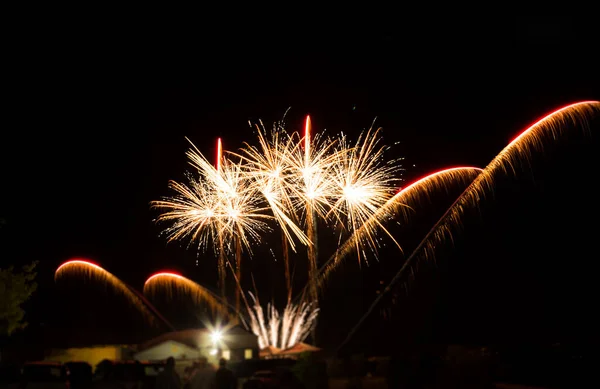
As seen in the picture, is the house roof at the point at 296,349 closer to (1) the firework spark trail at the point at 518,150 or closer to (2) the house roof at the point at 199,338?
(2) the house roof at the point at 199,338

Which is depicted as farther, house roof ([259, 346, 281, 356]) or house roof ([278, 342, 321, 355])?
house roof ([259, 346, 281, 356])

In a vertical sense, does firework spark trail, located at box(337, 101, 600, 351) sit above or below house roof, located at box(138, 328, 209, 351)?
above

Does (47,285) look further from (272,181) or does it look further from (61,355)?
(272,181)

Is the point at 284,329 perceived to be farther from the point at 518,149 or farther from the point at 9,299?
the point at 518,149

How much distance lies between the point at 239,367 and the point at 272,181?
24.4 ft

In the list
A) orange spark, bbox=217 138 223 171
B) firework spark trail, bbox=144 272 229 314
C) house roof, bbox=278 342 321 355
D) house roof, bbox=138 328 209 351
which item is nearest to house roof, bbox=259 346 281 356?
house roof, bbox=278 342 321 355

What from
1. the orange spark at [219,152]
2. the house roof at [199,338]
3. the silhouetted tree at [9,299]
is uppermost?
the orange spark at [219,152]

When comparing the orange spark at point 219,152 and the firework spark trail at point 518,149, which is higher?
the orange spark at point 219,152

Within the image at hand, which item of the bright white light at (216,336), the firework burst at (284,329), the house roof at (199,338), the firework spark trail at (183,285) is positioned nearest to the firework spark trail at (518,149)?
the house roof at (199,338)

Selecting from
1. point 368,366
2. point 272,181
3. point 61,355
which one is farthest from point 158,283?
point 272,181

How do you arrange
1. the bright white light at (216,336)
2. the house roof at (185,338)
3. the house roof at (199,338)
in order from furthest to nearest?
1. the house roof at (185,338)
2. the bright white light at (216,336)
3. the house roof at (199,338)

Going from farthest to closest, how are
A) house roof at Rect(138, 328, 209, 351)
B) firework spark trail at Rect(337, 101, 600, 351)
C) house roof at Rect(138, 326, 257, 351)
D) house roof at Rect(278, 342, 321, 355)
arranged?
house roof at Rect(278, 342, 321, 355) < house roof at Rect(138, 328, 209, 351) < house roof at Rect(138, 326, 257, 351) < firework spark trail at Rect(337, 101, 600, 351)

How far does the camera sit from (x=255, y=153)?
22.3 meters

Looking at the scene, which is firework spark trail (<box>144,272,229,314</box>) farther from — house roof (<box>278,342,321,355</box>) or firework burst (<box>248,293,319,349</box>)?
house roof (<box>278,342,321,355</box>)
